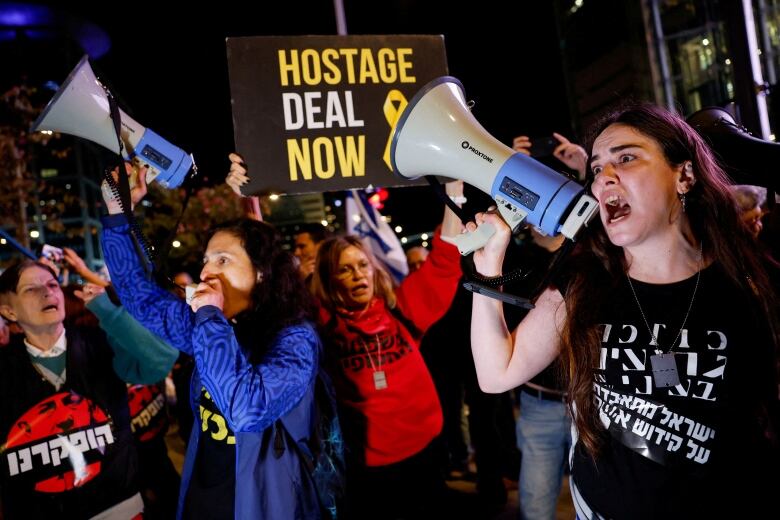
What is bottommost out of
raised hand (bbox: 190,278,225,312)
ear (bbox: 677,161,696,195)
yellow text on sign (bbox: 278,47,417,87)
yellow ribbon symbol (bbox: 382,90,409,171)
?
raised hand (bbox: 190,278,225,312)

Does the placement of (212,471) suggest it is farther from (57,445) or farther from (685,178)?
(685,178)

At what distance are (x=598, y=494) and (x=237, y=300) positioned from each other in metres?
1.48

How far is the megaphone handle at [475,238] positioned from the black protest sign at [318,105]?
948mm

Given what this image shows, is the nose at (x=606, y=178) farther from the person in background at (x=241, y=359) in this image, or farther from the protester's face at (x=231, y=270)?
the protester's face at (x=231, y=270)

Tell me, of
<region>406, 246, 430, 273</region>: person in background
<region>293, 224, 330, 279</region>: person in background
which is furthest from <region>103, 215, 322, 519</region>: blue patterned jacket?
<region>406, 246, 430, 273</region>: person in background

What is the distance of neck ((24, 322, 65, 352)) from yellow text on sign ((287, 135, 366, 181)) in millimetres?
1391

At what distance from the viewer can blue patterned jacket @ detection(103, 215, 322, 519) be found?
174 centimetres

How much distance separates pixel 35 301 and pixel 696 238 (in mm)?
2871

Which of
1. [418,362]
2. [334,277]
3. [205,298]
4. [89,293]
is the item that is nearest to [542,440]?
[418,362]

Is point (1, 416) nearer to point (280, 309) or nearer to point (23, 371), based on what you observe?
point (23, 371)

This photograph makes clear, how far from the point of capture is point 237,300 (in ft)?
7.25

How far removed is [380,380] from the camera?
2.83 m

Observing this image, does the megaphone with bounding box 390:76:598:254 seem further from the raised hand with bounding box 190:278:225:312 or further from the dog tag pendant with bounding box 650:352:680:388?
the raised hand with bounding box 190:278:225:312

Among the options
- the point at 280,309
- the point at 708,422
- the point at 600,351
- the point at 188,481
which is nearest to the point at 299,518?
the point at 188,481
